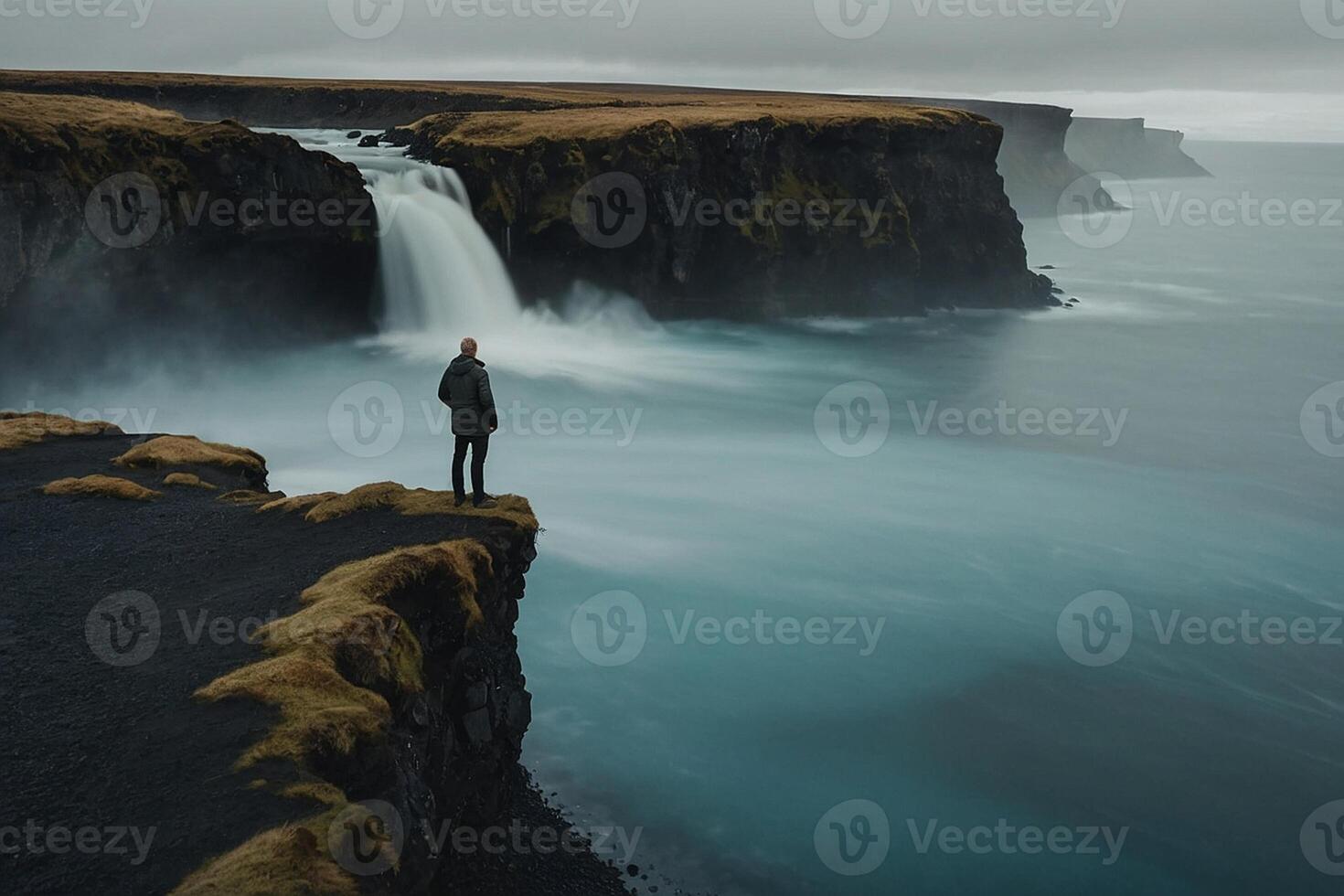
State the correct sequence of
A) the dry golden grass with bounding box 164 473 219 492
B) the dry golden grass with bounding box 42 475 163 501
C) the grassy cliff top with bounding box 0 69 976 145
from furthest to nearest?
the grassy cliff top with bounding box 0 69 976 145, the dry golden grass with bounding box 164 473 219 492, the dry golden grass with bounding box 42 475 163 501

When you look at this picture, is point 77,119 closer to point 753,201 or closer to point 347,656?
point 753,201

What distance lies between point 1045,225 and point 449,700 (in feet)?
554

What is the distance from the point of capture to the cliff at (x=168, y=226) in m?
41.3

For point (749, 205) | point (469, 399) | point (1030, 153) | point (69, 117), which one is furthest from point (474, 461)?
point (1030, 153)

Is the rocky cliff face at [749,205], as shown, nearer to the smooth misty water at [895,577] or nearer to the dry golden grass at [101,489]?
the smooth misty water at [895,577]

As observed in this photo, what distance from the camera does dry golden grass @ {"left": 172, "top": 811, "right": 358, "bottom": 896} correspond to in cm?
1047

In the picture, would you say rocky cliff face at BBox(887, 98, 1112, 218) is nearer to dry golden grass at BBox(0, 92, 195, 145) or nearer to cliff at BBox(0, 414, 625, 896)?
dry golden grass at BBox(0, 92, 195, 145)

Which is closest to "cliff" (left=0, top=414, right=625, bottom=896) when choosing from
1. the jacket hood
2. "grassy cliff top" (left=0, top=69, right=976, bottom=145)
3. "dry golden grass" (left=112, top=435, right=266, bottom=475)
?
"dry golden grass" (left=112, top=435, right=266, bottom=475)

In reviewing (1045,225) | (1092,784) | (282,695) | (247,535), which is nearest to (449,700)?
(282,695)

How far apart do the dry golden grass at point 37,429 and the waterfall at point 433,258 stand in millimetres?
26316

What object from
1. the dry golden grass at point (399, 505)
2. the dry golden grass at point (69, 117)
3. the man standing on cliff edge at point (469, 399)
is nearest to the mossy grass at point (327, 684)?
the dry golden grass at point (399, 505)

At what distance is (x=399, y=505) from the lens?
68.0ft

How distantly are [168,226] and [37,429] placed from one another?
21.7 meters

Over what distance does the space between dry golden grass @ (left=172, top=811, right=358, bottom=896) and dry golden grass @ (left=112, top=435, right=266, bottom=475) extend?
1624 cm
